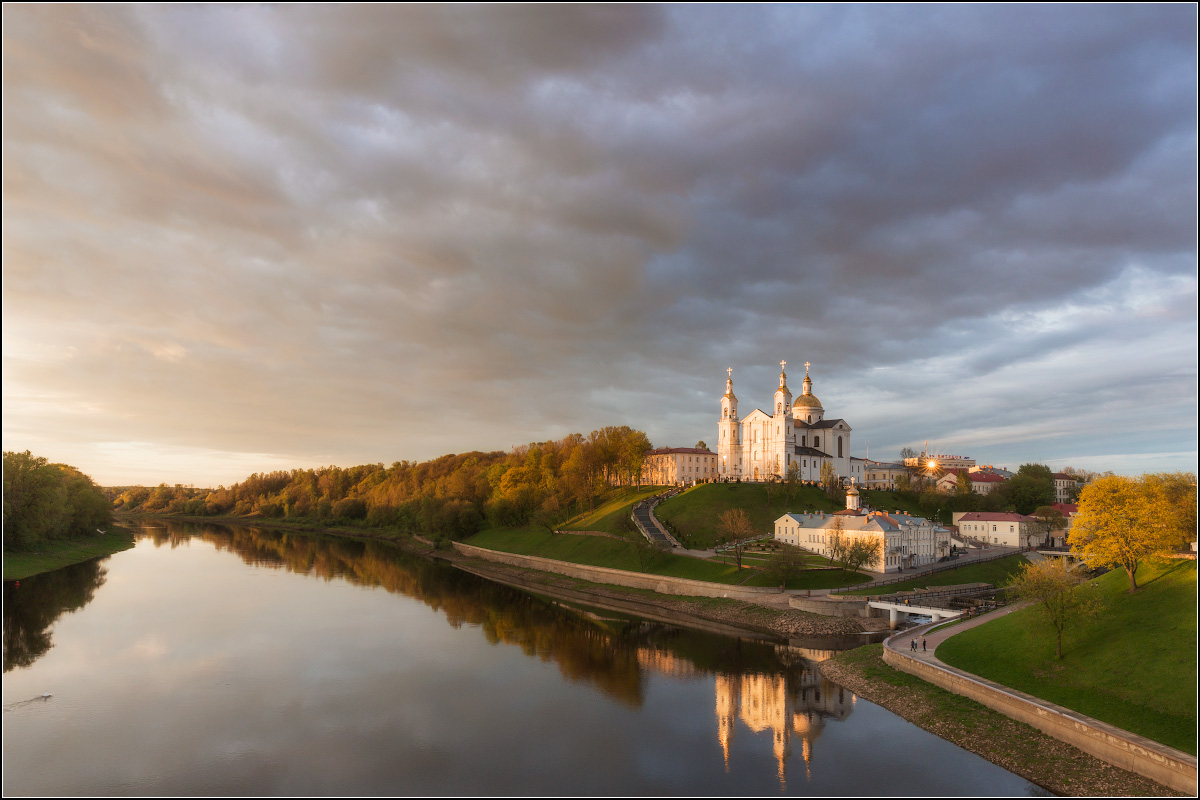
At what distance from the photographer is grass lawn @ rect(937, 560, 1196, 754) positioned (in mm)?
24719

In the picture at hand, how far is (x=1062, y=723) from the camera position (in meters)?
25.8

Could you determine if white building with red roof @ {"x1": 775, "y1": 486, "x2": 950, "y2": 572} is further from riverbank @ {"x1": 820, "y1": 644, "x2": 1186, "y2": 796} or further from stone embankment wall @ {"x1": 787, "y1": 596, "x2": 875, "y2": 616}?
riverbank @ {"x1": 820, "y1": 644, "x2": 1186, "y2": 796}

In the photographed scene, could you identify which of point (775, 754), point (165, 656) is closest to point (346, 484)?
point (165, 656)

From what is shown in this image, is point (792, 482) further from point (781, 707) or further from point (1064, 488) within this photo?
point (1064, 488)

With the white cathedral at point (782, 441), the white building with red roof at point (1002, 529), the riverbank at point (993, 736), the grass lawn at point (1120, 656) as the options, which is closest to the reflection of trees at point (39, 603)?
the riverbank at point (993, 736)

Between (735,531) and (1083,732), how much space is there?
39909 mm

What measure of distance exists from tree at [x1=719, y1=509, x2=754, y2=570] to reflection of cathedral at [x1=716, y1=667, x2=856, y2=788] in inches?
1032

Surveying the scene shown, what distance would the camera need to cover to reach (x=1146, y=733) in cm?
2367

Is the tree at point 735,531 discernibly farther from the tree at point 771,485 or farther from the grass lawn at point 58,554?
the grass lawn at point 58,554

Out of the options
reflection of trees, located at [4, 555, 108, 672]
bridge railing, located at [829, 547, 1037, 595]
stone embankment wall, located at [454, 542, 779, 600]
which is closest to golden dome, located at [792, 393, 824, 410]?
bridge railing, located at [829, 547, 1037, 595]

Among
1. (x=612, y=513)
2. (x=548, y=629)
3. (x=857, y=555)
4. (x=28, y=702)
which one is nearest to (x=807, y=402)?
(x=612, y=513)

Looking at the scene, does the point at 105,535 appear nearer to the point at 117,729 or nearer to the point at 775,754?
the point at 117,729

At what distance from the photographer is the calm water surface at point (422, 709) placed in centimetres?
2450

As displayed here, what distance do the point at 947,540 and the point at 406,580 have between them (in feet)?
190
